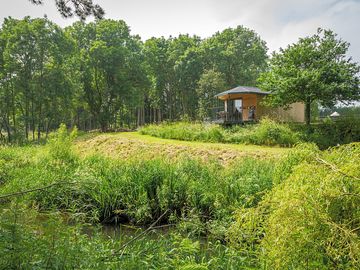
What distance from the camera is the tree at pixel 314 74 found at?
13.9m

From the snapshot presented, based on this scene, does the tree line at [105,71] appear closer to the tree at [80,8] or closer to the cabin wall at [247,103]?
the cabin wall at [247,103]

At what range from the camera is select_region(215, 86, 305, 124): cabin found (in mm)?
19688

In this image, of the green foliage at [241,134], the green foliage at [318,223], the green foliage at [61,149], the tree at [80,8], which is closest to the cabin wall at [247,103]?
the green foliage at [241,134]

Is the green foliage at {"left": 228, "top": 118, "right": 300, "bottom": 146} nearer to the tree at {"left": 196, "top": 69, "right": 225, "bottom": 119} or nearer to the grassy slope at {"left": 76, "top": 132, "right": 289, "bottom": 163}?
the grassy slope at {"left": 76, "top": 132, "right": 289, "bottom": 163}

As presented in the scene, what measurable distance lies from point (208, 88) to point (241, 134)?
16.7 meters

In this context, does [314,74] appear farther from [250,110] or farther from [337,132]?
[250,110]

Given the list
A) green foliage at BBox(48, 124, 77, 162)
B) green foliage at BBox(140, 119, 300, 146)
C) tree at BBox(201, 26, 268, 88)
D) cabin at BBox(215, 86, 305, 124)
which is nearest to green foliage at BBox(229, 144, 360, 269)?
green foliage at BBox(48, 124, 77, 162)

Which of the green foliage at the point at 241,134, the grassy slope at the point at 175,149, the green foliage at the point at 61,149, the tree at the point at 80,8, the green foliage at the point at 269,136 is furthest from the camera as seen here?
the green foliage at the point at 241,134

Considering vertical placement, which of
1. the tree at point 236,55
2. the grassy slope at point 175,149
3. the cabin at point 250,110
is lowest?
the grassy slope at point 175,149

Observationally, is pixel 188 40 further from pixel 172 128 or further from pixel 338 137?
pixel 338 137

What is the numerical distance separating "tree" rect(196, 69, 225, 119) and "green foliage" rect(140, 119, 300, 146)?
11.8 m

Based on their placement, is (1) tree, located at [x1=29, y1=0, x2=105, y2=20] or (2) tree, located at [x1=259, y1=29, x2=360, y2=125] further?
(2) tree, located at [x1=259, y1=29, x2=360, y2=125]

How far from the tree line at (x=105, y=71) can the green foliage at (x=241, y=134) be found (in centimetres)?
1092

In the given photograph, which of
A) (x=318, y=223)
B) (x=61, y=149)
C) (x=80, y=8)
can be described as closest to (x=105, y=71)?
(x=61, y=149)
